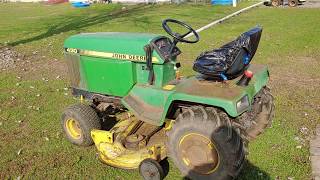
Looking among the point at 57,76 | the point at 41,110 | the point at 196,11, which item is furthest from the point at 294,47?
the point at 196,11

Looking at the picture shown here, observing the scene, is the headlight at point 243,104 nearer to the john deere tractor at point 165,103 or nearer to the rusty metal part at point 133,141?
the john deere tractor at point 165,103

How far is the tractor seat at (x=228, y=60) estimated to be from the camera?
4504 millimetres

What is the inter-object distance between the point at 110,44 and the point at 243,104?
2023mm

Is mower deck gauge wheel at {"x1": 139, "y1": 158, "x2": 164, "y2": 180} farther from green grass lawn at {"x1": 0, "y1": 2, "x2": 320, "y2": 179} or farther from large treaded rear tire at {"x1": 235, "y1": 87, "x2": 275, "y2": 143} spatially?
large treaded rear tire at {"x1": 235, "y1": 87, "x2": 275, "y2": 143}

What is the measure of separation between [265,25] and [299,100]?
931 cm

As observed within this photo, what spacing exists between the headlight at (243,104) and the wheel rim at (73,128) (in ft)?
8.35

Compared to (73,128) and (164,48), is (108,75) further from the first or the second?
(73,128)

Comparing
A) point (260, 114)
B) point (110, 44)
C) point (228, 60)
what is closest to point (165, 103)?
point (228, 60)

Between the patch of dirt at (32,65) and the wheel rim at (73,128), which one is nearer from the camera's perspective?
the wheel rim at (73,128)

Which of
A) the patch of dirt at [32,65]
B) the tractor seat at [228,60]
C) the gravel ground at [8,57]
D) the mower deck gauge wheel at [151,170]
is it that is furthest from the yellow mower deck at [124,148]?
the gravel ground at [8,57]

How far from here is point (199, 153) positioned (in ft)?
14.3

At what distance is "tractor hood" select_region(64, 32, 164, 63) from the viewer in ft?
16.4

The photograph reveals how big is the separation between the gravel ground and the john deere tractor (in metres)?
5.45

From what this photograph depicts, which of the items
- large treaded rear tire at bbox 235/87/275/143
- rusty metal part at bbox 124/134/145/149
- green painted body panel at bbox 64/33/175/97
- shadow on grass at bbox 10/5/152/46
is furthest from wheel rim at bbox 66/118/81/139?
shadow on grass at bbox 10/5/152/46
